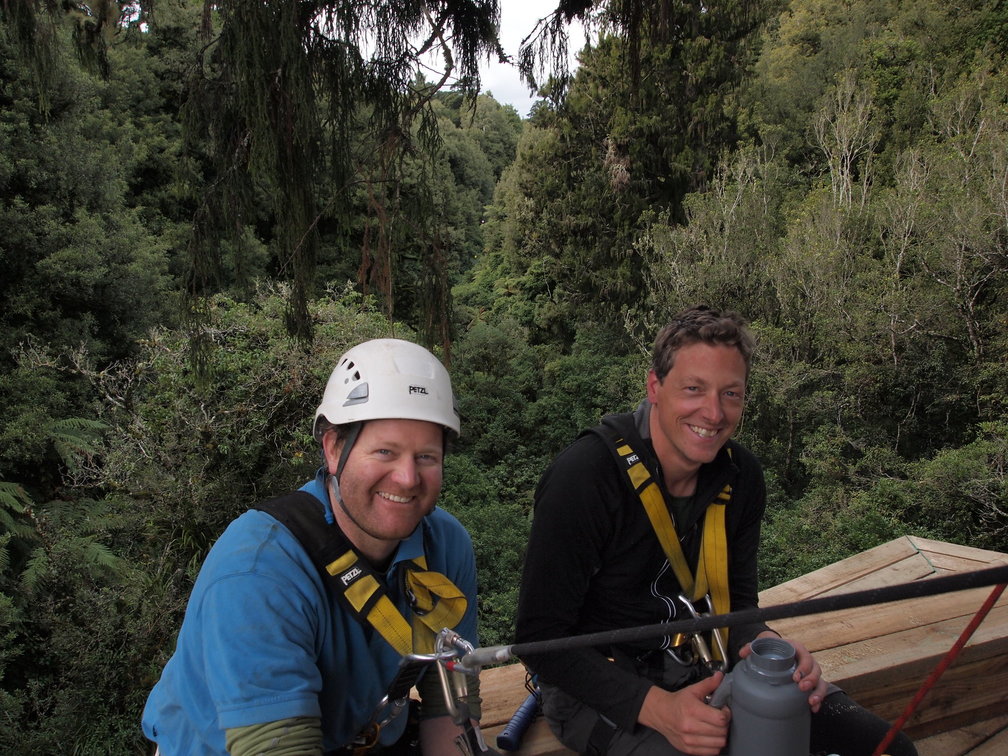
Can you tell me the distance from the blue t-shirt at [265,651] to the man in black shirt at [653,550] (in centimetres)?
39

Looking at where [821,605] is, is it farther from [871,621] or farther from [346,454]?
[871,621]

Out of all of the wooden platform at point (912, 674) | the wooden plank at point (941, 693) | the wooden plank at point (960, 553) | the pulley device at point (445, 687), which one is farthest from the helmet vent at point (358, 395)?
the wooden plank at point (960, 553)

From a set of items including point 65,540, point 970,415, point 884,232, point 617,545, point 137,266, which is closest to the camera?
point 617,545

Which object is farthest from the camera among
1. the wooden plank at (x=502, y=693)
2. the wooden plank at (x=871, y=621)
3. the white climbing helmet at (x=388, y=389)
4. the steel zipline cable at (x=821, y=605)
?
the wooden plank at (x=871, y=621)

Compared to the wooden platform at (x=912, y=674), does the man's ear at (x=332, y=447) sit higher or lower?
higher

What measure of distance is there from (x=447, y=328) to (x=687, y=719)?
79.9 inches

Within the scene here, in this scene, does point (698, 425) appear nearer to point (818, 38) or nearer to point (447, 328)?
point (447, 328)

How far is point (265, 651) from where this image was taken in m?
1.11

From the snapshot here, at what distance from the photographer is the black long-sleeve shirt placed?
5.19 feet

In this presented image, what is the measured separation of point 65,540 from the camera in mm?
5859

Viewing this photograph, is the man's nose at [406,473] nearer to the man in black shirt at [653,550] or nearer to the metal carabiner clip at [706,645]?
the man in black shirt at [653,550]

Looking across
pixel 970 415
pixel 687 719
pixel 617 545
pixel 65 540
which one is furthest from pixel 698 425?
pixel 970 415

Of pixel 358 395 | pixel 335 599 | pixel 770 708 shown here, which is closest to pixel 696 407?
pixel 770 708

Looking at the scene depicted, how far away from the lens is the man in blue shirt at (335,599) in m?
1.11
